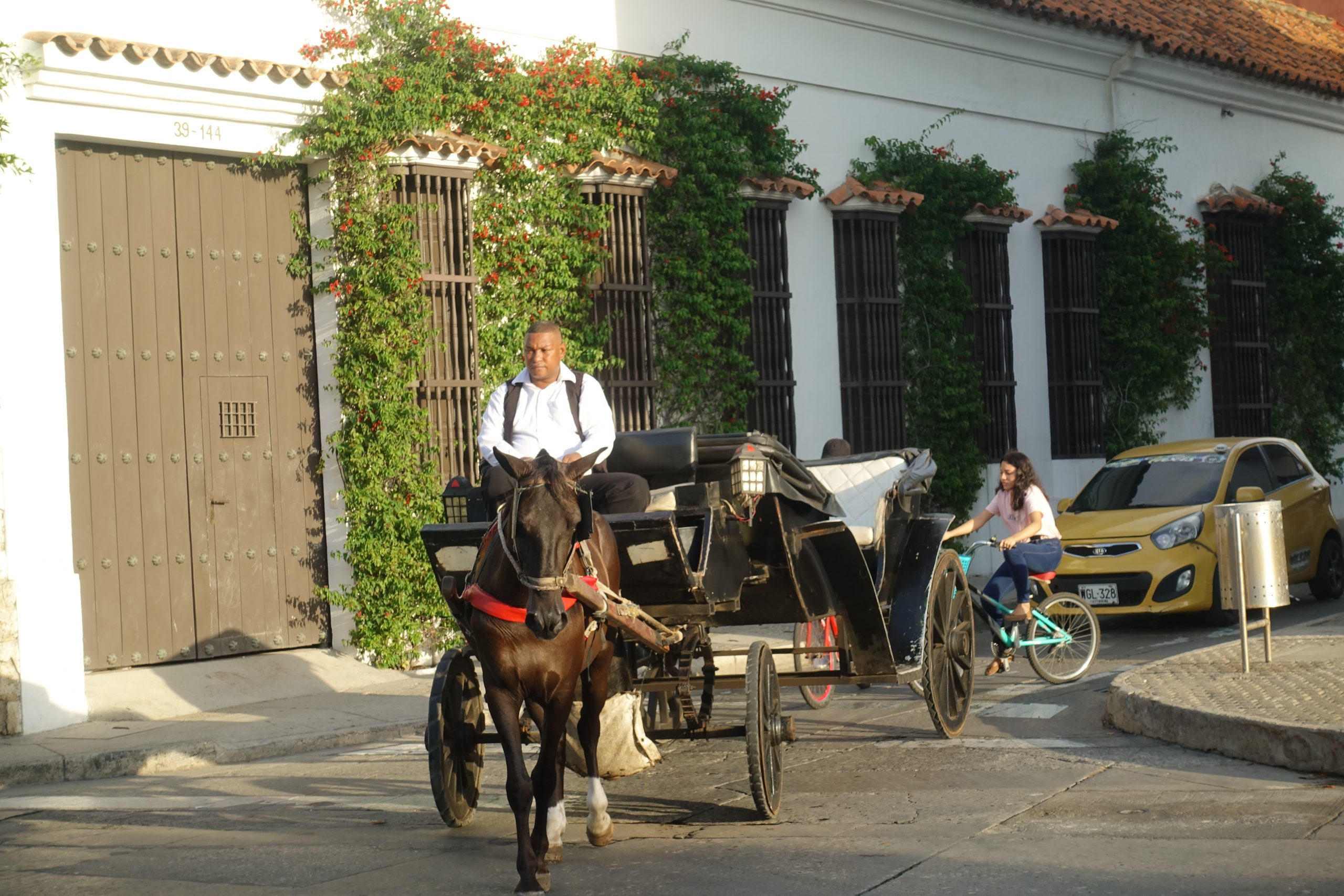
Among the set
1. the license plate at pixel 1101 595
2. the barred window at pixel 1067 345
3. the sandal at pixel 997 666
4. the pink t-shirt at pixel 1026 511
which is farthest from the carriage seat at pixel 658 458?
the barred window at pixel 1067 345

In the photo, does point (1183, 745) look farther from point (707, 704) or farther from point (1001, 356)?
point (1001, 356)

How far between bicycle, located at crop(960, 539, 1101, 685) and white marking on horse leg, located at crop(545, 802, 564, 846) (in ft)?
16.2

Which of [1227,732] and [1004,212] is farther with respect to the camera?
[1004,212]

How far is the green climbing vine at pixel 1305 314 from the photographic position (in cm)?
2345

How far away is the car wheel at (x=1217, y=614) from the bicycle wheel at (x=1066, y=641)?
3054 mm

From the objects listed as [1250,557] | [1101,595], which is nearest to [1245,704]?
[1250,557]

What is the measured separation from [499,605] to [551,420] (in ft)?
4.41

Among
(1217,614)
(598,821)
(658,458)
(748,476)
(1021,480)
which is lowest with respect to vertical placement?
(1217,614)

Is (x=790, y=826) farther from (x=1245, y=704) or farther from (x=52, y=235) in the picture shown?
(x=52, y=235)

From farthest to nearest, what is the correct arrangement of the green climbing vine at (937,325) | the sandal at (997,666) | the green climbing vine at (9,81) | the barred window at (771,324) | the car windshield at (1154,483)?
the green climbing vine at (937,325) → the barred window at (771,324) → the car windshield at (1154,483) → the sandal at (997,666) → the green climbing vine at (9,81)

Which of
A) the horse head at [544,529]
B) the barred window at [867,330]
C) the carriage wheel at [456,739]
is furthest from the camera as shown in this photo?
the barred window at [867,330]

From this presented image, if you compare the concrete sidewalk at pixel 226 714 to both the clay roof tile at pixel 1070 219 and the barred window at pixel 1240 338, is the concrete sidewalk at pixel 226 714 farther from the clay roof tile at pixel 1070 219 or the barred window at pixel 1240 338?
the barred window at pixel 1240 338

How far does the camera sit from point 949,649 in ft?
29.0

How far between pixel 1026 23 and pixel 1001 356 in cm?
409
